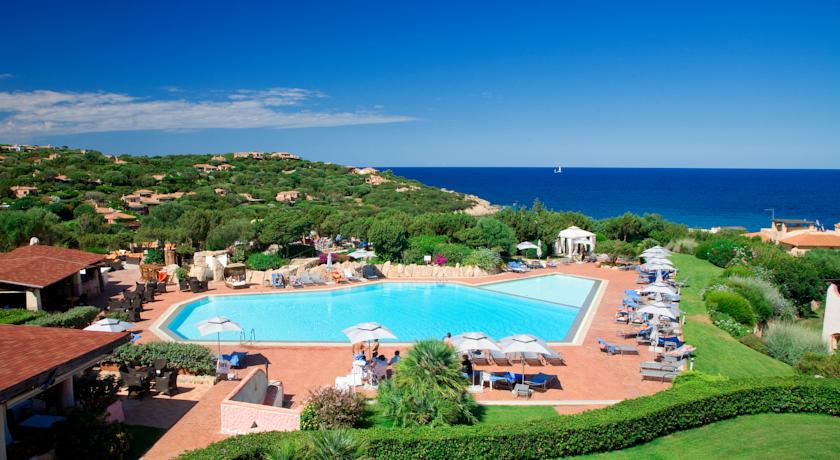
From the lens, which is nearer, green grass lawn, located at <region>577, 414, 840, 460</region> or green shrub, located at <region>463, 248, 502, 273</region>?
green grass lawn, located at <region>577, 414, 840, 460</region>

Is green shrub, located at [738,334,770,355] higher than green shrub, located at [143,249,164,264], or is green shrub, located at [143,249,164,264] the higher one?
green shrub, located at [143,249,164,264]

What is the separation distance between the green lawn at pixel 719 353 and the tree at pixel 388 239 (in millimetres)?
12994

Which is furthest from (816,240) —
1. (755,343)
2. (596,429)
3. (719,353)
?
(596,429)

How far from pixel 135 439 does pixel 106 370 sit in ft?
12.3

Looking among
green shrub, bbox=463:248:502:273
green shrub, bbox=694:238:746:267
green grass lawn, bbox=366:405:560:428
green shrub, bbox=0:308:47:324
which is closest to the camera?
green grass lawn, bbox=366:405:560:428

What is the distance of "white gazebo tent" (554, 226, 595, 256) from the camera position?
2905 cm

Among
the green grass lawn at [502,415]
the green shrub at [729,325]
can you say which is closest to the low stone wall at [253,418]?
the green grass lawn at [502,415]

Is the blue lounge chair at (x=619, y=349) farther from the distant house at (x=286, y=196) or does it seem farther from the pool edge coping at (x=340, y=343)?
the distant house at (x=286, y=196)

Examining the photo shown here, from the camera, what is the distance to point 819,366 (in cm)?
1145

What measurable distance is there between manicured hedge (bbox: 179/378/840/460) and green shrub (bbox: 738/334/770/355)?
16.4 ft

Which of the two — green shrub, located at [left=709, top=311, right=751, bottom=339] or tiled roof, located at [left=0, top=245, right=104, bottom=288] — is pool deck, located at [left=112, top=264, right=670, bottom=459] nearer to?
tiled roof, located at [left=0, top=245, right=104, bottom=288]

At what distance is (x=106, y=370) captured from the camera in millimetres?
11422

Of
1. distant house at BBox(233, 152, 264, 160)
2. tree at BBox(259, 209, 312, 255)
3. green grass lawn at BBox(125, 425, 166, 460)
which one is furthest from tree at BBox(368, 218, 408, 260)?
distant house at BBox(233, 152, 264, 160)

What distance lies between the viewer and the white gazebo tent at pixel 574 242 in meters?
29.0
